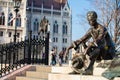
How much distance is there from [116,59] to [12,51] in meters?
6.00

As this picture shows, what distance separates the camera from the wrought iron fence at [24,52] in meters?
12.0

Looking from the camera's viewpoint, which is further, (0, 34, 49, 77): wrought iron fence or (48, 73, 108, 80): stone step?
(0, 34, 49, 77): wrought iron fence

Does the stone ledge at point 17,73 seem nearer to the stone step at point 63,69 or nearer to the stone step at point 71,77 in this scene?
the stone step at point 63,69

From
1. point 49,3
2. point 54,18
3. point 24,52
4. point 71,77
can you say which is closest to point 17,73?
point 24,52

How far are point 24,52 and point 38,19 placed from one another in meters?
A: 71.4

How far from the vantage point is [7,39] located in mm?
75125

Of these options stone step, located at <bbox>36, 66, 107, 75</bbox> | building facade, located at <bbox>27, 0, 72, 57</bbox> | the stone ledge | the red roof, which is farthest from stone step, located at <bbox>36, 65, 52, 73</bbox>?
the red roof

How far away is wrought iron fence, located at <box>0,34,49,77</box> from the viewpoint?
11953 millimetres

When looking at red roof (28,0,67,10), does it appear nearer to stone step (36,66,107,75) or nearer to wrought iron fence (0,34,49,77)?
wrought iron fence (0,34,49,77)

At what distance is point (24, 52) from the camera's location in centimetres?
1262

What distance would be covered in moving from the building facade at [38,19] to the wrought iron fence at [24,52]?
6224 cm

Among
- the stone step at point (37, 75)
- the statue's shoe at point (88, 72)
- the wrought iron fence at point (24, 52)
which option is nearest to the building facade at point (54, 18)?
the wrought iron fence at point (24, 52)

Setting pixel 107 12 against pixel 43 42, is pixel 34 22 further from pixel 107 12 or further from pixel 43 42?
pixel 43 42

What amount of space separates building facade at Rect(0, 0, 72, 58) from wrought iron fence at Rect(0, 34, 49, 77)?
6224cm
